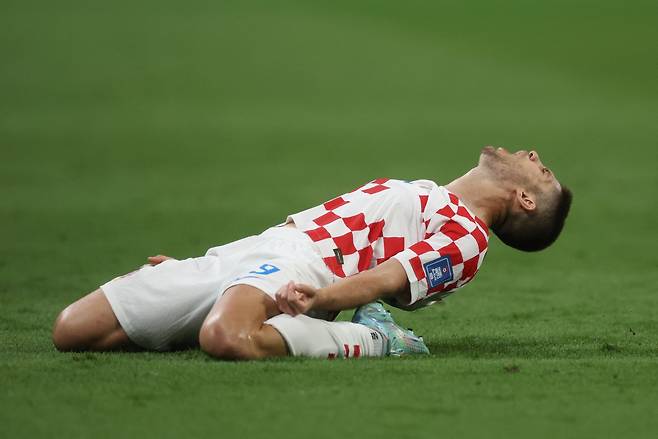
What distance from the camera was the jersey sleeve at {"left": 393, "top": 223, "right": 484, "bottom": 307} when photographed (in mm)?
3693

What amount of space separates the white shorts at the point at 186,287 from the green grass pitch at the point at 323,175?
11cm

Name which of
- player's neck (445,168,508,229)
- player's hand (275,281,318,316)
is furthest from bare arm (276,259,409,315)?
player's neck (445,168,508,229)

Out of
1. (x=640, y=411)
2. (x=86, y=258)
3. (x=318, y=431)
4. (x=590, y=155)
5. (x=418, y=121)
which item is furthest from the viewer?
(x=418, y=121)

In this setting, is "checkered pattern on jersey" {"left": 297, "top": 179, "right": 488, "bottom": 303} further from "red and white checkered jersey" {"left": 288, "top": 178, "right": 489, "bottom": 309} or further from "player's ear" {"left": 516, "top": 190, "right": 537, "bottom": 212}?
"player's ear" {"left": 516, "top": 190, "right": 537, "bottom": 212}

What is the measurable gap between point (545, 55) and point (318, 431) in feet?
40.5

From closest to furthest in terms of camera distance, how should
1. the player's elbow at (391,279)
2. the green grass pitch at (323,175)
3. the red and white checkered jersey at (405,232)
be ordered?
1. the green grass pitch at (323,175)
2. the player's elbow at (391,279)
3. the red and white checkered jersey at (405,232)

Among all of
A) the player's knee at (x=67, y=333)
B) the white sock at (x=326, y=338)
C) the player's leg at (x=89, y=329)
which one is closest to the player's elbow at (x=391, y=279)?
the white sock at (x=326, y=338)

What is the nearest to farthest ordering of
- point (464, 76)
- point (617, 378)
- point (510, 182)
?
point (617, 378), point (510, 182), point (464, 76)

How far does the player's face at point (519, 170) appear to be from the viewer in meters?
4.08

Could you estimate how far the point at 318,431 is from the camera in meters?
2.75

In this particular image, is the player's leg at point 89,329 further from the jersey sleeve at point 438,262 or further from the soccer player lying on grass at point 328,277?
the jersey sleeve at point 438,262

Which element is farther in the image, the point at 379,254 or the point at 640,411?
the point at 379,254

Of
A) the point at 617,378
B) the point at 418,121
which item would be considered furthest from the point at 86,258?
the point at 418,121

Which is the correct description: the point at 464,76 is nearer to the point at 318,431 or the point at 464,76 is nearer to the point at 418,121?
the point at 418,121
